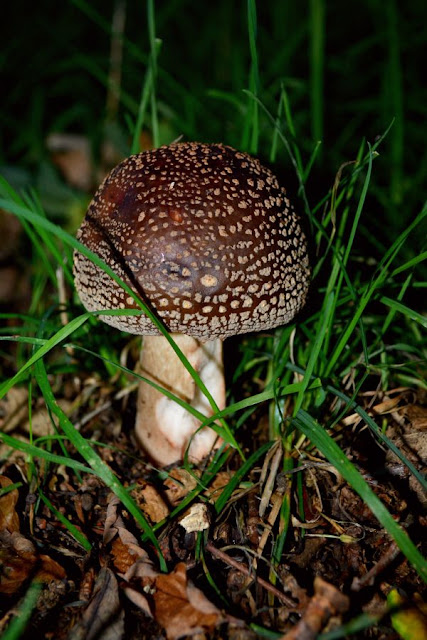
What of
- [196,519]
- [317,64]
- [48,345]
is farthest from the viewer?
[317,64]

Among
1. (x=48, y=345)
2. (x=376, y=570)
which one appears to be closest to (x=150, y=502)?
(x=48, y=345)

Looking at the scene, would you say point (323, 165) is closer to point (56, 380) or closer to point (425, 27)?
point (425, 27)

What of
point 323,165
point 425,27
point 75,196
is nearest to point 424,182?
point 323,165

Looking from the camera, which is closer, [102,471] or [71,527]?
[102,471]

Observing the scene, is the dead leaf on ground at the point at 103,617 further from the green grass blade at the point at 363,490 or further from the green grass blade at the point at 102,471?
the green grass blade at the point at 363,490

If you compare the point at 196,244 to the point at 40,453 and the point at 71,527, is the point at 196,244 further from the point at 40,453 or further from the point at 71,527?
the point at 71,527

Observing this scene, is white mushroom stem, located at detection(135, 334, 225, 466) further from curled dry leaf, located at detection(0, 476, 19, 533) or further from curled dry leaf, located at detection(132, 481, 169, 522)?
curled dry leaf, located at detection(0, 476, 19, 533)
